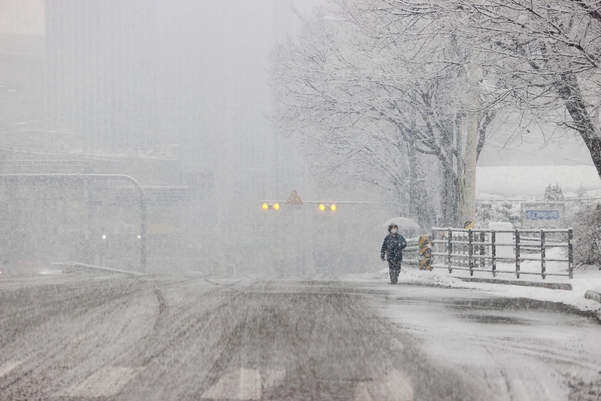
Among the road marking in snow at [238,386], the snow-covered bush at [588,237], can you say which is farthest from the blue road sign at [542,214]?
the road marking in snow at [238,386]

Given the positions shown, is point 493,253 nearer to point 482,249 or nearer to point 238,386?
point 482,249

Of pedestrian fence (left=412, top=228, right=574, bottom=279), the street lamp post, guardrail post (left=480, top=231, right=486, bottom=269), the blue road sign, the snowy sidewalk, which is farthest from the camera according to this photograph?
the street lamp post

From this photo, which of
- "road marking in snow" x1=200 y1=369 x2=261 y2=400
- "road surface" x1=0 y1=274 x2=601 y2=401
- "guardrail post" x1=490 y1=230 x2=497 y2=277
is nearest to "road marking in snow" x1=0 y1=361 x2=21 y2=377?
"road surface" x1=0 y1=274 x2=601 y2=401

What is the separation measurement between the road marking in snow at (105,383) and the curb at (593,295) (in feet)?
33.0

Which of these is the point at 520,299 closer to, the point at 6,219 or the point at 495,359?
the point at 495,359

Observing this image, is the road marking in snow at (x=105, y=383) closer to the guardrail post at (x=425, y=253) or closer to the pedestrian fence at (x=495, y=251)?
the pedestrian fence at (x=495, y=251)

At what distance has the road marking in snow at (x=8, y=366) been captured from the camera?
23.2ft

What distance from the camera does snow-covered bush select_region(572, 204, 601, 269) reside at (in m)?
19.5

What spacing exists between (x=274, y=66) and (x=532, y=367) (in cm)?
2737

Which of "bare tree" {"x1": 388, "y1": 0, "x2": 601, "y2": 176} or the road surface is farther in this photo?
"bare tree" {"x1": 388, "y1": 0, "x2": 601, "y2": 176}

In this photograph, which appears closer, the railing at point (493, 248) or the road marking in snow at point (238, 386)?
the road marking in snow at point (238, 386)

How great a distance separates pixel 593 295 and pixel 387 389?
969cm

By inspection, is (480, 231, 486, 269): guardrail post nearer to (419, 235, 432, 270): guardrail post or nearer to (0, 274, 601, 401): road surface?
(419, 235, 432, 270): guardrail post

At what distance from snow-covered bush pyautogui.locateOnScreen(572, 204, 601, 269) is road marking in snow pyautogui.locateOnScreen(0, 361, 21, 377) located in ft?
51.3
